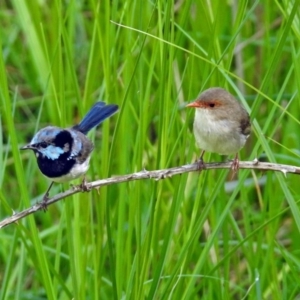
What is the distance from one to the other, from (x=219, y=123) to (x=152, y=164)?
31.9 inches

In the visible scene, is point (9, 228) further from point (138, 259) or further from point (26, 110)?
point (138, 259)

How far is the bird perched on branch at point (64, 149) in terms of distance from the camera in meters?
2.91

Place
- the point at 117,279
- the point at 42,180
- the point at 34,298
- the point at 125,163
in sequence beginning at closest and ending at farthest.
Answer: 1. the point at 117,279
2. the point at 125,163
3. the point at 34,298
4. the point at 42,180

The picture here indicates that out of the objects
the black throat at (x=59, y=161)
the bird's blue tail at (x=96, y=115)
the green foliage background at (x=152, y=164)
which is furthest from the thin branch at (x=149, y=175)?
the bird's blue tail at (x=96, y=115)

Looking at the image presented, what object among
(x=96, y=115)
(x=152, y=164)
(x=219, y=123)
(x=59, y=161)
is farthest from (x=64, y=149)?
(x=152, y=164)

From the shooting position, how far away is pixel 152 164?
151 inches

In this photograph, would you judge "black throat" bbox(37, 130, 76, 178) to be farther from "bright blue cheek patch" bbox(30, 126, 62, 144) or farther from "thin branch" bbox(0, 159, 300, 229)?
"thin branch" bbox(0, 159, 300, 229)

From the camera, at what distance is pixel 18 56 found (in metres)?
5.02

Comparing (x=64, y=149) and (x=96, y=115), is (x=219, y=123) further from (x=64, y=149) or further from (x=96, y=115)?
(x=64, y=149)

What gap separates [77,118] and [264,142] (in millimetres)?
2603

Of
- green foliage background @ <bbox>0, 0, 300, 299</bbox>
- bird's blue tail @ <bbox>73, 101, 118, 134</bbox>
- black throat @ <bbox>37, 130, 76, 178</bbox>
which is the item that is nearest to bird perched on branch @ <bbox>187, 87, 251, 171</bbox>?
green foliage background @ <bbox>0, 0, 300, 299</bbox>

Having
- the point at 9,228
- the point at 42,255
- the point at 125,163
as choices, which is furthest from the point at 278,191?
the point at 9,228

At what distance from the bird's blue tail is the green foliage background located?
5cm

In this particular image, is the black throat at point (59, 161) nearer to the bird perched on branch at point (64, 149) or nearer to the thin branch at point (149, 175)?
the bird perched on branch at point (64, 149)
